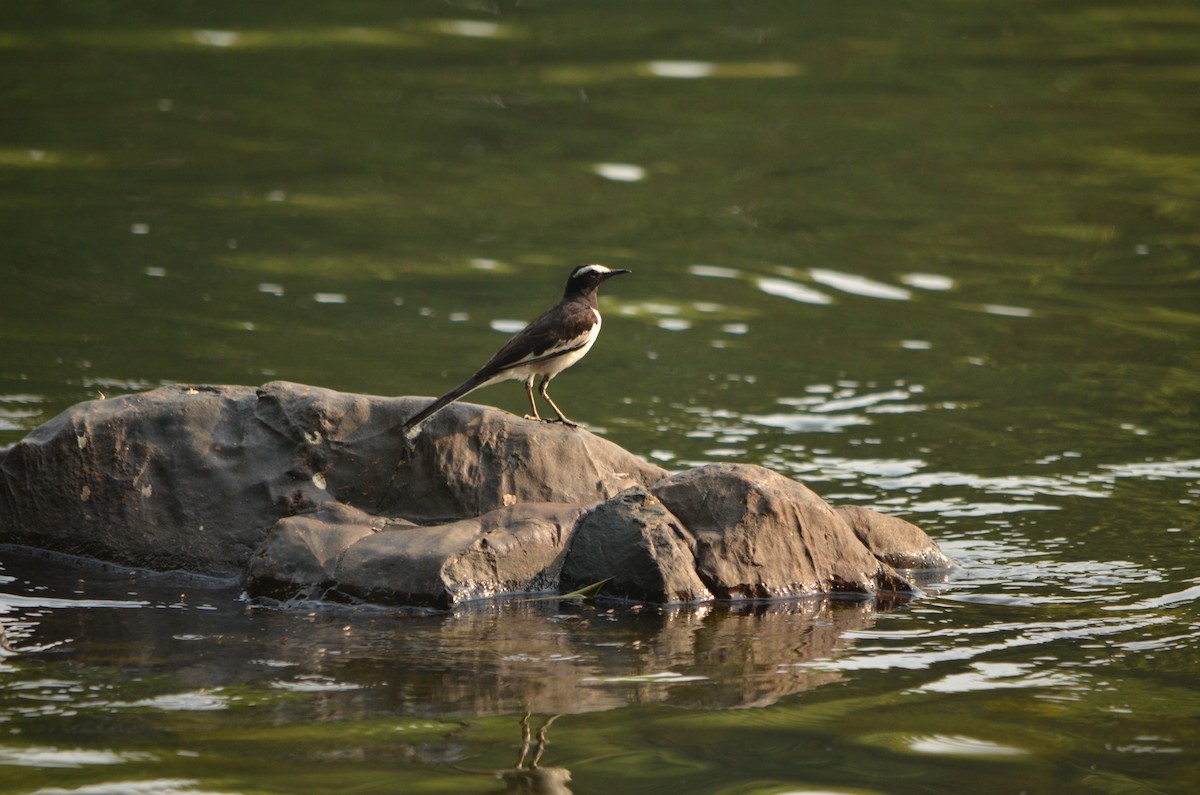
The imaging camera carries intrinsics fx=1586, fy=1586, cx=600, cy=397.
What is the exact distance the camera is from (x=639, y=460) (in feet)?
28.1

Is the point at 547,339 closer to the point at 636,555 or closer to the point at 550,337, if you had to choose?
the point at 550,337

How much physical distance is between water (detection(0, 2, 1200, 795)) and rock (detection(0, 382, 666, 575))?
257 millimetres

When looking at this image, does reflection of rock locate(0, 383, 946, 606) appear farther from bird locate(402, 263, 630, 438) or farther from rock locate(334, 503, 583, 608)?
bird locate(402, 263, 630, 438)

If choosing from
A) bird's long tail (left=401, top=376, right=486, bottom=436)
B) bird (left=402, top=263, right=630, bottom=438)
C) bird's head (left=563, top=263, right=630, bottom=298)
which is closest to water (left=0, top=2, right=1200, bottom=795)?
bird's long tail (left=401, top=376, right=486, bottom=436)

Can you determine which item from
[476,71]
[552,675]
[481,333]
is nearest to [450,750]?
[552,675]

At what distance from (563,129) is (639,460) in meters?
11.2

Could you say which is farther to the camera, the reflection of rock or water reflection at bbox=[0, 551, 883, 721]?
the reflection of rock

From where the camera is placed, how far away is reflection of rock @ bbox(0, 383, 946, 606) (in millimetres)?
7672

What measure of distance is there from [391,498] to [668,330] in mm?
6175

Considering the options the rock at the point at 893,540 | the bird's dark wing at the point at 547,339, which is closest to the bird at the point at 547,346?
the bird's dark wing at the point at 547,339

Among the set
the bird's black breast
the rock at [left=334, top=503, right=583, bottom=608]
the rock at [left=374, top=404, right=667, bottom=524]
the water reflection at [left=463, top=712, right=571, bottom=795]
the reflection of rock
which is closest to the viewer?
the water reflection at [left=463, top=712, right=571, bottom=795]

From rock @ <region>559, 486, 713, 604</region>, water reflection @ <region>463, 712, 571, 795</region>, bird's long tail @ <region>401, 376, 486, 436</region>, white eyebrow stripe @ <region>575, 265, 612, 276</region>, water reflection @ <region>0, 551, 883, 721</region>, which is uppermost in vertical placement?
white eyebrow stripe @ <region>575, 265, 612, 276</region>

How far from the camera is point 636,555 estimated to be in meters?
7.58

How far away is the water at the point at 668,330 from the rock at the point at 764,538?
244 mm
